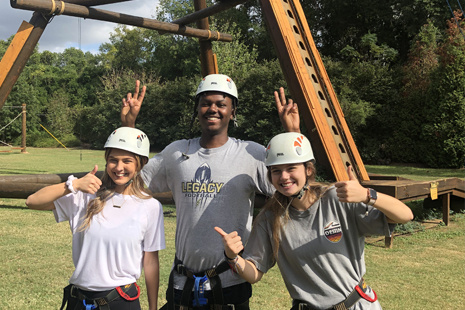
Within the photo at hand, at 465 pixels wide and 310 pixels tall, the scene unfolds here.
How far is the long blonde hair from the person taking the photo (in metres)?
2.62

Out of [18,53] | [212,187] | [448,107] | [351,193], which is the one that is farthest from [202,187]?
[448,107]

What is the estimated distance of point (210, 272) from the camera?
264 centimetres

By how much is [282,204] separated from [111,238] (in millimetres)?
997

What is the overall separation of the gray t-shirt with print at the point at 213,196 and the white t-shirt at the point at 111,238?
20 centimetres

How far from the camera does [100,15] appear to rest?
661 cm

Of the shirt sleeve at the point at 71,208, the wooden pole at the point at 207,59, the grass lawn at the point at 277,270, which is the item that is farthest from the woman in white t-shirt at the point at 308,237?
the wooden pole at the point at 207,59

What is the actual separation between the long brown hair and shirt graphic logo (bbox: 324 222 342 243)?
159mm

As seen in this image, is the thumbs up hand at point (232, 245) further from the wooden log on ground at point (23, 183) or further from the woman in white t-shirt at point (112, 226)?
the wooden log on ground at point (23, 183)

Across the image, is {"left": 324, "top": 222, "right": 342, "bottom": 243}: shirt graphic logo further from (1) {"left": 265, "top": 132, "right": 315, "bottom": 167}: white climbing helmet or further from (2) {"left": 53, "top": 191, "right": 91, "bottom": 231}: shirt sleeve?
(2) {"left": 53, "top": 191, "right": 91, "bottom": 231}: shirt sleeve

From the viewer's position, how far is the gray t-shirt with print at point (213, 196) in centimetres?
267

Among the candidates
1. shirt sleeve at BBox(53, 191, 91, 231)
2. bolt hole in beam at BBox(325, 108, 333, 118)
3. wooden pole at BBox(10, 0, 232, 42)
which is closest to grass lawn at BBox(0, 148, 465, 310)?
bolt hole in beam at BBox(325, 108, 333, 118)

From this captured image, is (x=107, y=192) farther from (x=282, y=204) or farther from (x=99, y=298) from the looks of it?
(x=282, y=204)

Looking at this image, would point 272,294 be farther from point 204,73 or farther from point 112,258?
point 204,73

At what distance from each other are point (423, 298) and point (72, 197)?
4.05 m
